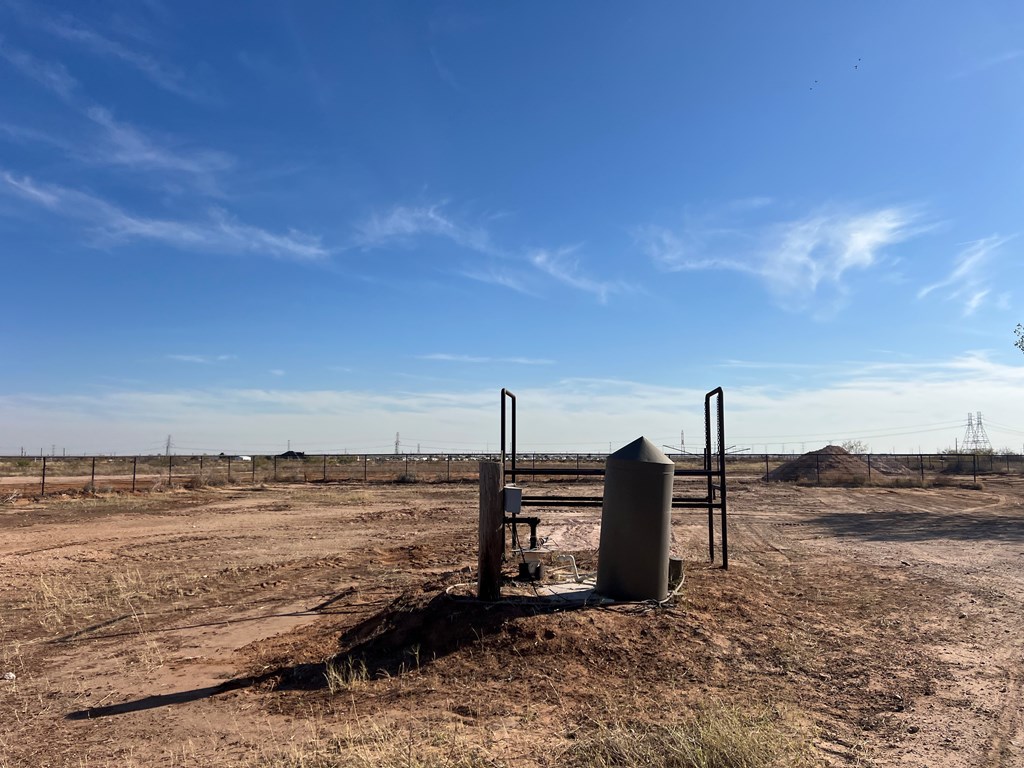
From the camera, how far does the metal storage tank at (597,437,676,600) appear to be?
780 cm

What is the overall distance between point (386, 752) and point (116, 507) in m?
26.4

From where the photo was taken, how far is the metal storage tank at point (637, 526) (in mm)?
7805

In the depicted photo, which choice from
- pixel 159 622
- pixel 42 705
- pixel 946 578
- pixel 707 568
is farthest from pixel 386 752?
pixel 946 578

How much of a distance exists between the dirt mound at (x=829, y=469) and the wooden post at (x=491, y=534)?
132 ft

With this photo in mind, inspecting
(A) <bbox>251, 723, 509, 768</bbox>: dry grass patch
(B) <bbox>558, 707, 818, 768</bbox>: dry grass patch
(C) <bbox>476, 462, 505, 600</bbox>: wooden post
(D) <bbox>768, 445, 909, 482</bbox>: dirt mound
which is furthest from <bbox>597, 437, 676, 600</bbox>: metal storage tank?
(D) <bbox>768, 445, 909, 482</bbox>: dirt mound

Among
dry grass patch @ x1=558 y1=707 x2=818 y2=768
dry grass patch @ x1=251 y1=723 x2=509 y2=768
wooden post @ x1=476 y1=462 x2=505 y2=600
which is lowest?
dry grass patch @ x1=251 y1=723 x2=509 y2=768

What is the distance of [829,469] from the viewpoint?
4766 centimetres

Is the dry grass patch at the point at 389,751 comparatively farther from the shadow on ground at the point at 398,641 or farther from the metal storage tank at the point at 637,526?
the metal storage tank at the point at 637,526

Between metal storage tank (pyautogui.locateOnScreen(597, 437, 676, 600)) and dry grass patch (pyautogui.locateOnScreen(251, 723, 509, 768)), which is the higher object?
metal storage tank (pyautogui.locateOnScreen(597, 437, 676, 600))

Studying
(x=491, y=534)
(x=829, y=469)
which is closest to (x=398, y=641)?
(x=491, y=534)

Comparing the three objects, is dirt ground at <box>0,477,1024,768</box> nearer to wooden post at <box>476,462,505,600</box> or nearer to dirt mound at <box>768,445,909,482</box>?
wooden post at <box>476,462,505,600</box>

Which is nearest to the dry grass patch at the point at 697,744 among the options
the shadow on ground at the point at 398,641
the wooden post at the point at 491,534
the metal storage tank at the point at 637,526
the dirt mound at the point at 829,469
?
the shadow on ground at the point at 398,641

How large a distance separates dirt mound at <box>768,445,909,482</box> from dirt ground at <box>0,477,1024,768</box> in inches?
1308

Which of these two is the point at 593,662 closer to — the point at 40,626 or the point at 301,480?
the point at 40,626
